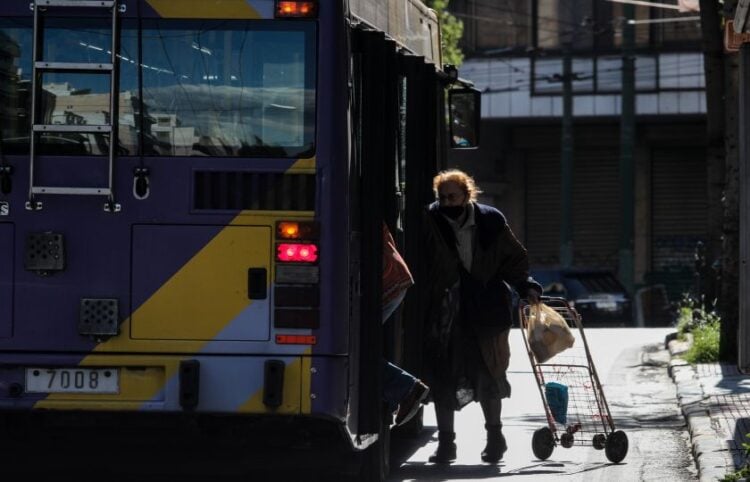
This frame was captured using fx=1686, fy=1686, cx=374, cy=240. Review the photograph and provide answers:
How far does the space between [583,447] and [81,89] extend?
479 centimetres

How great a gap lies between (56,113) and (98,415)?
1.45 metres

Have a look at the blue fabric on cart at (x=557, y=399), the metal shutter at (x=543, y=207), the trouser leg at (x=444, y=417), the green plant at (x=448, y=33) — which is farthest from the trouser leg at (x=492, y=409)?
the metal shutter at (x=543, y=207)

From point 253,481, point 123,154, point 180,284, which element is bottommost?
point 253,481

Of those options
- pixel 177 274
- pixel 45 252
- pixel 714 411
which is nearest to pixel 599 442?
pixel 714 411

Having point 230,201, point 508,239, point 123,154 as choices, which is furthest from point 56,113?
point 508,239

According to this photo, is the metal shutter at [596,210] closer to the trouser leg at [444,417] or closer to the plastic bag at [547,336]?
the trouser leg at [444,417]

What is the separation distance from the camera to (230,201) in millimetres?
7926

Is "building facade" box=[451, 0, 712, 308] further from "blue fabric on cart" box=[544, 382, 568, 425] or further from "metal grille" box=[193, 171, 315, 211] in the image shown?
"metal grille" box=[193, 171, 315, 211]

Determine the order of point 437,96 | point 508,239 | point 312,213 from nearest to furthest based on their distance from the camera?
point 312,213
point 508,239
point 437,96

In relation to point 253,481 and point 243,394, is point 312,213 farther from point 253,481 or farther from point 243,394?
point 253,481

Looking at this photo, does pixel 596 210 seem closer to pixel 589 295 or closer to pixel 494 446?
pixel 589 295

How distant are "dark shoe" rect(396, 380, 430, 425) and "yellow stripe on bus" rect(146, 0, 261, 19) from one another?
2.24 m

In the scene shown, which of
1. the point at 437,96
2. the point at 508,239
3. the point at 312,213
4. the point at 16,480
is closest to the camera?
the point at 312,213

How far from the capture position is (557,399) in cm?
1056
